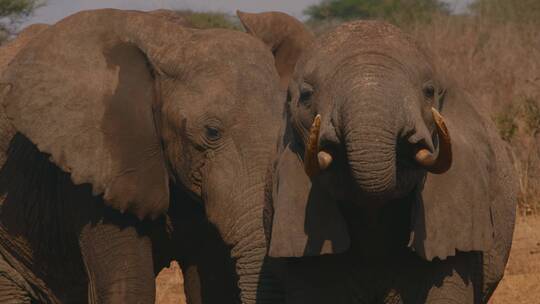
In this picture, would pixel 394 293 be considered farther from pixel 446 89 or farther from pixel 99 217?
pixel 99 217

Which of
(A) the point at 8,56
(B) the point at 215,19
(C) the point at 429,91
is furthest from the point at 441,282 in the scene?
(B) the point at 215,19

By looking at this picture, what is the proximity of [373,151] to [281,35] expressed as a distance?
9.89 ft

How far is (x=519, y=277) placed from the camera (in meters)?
8.70

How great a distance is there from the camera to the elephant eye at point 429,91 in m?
4.62

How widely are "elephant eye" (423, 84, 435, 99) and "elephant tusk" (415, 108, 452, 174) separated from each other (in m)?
0.16

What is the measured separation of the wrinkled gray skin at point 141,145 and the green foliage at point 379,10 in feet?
43.3

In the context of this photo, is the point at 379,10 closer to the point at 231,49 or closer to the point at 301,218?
the point at 231,49

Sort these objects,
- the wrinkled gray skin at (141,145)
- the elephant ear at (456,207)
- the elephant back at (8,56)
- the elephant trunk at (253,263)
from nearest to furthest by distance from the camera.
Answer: the elephant ear at (456,207) < the elephant trunk at (253,263) < the wrinkled gray skin at (141,145) < the elephant back at (8,56)

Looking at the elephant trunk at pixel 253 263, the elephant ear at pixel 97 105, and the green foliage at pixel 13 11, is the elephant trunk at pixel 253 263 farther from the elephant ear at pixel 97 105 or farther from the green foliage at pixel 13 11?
the green foliage at pixel 13 11

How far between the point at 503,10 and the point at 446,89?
16.6 m

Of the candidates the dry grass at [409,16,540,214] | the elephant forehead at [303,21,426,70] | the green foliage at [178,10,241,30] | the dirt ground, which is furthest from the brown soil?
the green foliage at [178,10,241,30]

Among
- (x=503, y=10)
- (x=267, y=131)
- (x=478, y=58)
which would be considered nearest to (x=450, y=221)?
(x=267, y=131)

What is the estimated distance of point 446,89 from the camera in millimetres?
4918

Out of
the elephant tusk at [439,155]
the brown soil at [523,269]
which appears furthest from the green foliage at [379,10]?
the elephant tusk at [439,155]
